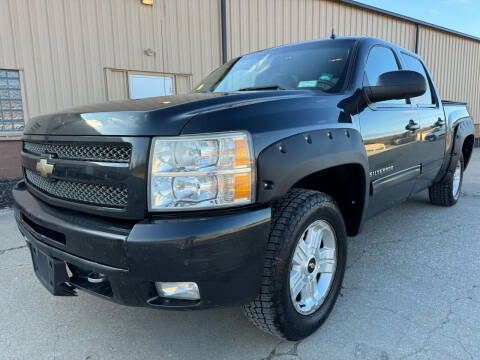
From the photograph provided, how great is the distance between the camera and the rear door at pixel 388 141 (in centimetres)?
251

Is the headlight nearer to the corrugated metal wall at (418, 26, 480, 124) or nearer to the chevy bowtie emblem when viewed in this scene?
the chevy bowtie emblem

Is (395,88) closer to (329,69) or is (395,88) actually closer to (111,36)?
(329,69)

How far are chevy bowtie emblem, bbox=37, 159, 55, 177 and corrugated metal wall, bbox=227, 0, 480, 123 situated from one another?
24.6 feet

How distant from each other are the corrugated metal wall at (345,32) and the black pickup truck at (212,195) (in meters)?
7.17

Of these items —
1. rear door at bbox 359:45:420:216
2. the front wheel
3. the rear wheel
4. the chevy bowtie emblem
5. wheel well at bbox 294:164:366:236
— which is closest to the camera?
the front wheel

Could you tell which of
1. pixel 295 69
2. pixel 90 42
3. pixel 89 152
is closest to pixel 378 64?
pixel 295 69

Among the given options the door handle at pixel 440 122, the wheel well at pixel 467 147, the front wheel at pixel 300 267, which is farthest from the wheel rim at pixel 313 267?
the wheel well at pixel 467 147

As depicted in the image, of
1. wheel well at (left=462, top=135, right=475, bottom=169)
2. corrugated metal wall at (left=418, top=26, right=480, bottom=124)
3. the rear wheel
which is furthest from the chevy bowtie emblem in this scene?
corrugated metal wall at (left=418, top=26, right=480, bottom=124)

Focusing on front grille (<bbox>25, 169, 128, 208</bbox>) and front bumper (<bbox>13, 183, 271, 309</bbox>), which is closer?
front bumper (<bbox>13, 183, 271, 309</bbox>)

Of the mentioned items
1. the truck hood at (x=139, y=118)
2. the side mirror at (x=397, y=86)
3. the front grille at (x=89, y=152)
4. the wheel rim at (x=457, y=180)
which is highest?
the side mirror at (x=397, y=86)

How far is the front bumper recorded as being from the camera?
1.46 metres

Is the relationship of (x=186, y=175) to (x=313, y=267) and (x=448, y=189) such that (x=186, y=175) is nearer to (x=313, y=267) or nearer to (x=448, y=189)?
(x=313, y=267)

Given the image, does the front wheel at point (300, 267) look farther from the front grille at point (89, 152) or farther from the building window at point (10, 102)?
the building window at point (10, 102)

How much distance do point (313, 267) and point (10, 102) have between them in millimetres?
6707
